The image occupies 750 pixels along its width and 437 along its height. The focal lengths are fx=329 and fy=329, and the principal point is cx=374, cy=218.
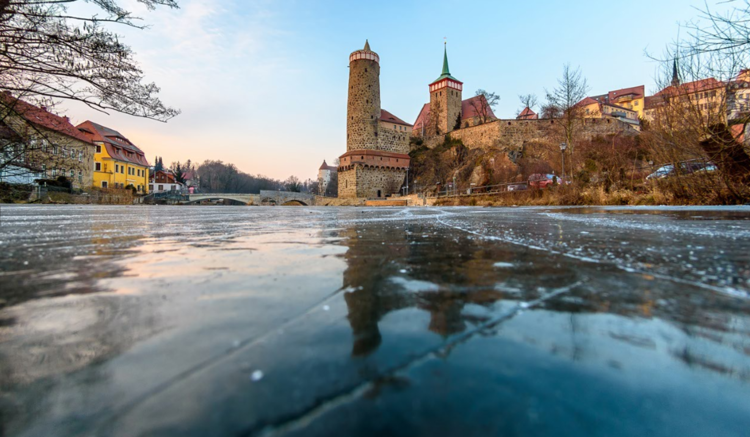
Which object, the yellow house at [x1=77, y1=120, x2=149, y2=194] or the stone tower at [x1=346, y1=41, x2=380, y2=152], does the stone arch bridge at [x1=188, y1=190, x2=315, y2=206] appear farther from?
the stone tower at [x1=346, y1=41, x2=380, y2=152]

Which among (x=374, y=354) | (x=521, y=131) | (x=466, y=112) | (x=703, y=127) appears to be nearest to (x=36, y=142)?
(x=374, y=354)

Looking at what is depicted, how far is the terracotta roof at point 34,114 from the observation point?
223 inches

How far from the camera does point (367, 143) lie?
5362cm

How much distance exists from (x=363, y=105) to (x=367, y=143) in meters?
5.89

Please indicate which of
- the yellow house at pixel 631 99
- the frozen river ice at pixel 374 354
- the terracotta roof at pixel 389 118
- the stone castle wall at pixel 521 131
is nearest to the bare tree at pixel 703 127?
the frozen river ice at pixel 374 354

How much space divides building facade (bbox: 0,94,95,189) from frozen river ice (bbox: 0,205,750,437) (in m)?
6.75

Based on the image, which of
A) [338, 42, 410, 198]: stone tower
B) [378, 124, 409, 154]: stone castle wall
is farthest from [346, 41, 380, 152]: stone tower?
[378, 124, 409, 154]: stone castle wall

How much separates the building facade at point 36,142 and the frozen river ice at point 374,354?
6.75 m

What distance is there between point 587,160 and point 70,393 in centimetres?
3973

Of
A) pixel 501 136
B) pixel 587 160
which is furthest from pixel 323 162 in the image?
pixel 587 160

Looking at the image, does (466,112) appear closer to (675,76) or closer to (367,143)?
(367,143)

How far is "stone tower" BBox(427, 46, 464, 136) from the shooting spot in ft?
193

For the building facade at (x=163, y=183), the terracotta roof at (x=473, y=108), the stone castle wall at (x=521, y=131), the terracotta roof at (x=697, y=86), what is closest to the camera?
the terracotta roof at (x=697, y=86)

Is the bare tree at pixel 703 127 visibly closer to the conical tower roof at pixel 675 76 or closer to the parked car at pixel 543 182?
the conical tower roof at pixel 675 76
